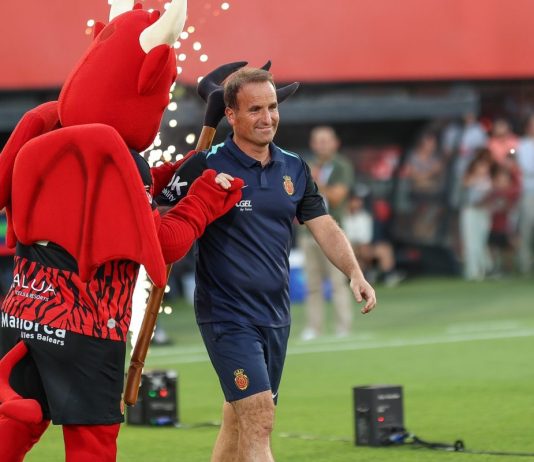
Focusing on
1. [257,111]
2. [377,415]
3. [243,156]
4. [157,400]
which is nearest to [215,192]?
[243,156]

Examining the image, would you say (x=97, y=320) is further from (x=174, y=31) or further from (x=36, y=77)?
(x=36, y=77)

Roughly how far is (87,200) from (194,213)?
57 centimetres

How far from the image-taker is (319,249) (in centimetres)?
1530

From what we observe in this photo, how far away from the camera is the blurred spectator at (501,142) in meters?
21.0

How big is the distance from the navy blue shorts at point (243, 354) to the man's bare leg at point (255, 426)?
0.04 m

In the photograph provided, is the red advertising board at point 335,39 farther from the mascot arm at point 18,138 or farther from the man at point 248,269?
the mascot arm at point 18,138

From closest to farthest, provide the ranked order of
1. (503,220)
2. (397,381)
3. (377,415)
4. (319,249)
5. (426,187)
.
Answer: (377,415) → (397,381) → (319,249) → (503,220) → (426,187)

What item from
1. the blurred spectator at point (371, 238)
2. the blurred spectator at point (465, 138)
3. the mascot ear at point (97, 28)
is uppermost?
the blurred spectator at point (465, 138)

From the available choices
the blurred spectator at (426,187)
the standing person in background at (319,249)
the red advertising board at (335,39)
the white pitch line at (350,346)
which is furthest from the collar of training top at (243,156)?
the blurred spectator at (426,187)

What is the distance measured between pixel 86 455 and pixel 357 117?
613 inches

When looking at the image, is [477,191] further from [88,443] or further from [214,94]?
[88,443]

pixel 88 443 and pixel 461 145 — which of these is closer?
pixel 88 443

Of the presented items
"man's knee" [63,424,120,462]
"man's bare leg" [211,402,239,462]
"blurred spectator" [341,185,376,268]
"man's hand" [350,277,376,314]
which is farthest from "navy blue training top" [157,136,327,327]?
"blurred spectator" [341,185,376,268]

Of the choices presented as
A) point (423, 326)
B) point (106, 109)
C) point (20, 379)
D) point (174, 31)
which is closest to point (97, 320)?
point (20, 379)
